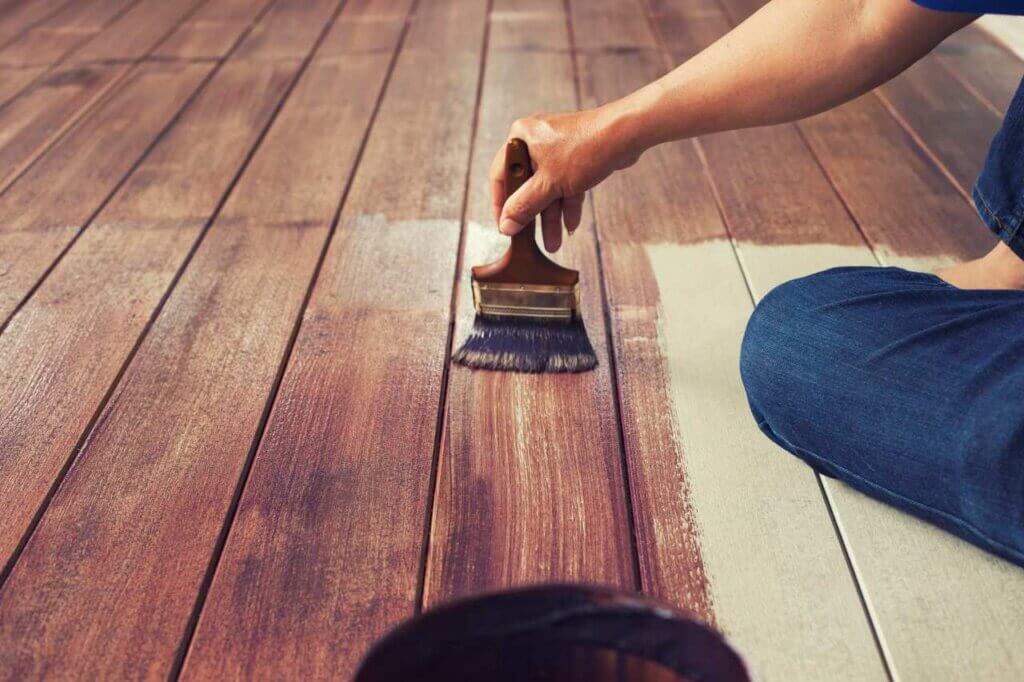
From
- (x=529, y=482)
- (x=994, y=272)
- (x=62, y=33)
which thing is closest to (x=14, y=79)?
(x=62, y=33)

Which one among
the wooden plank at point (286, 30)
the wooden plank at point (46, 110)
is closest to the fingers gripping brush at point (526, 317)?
the wooden plank at point (46, 110)

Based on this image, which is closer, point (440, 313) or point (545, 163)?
point (545, 163)

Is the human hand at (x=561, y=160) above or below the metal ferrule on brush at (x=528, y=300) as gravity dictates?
above

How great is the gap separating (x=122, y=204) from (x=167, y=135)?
31 cm

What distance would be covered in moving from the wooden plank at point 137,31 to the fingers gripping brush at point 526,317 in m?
1.51

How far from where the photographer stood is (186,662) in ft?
2.81

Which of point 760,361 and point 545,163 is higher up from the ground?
point 545,163

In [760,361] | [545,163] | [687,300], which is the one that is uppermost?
[545,163]

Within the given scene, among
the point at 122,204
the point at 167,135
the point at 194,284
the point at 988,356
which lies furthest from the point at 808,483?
the point at 167,135

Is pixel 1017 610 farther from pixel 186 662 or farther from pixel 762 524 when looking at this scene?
pixel 186 662

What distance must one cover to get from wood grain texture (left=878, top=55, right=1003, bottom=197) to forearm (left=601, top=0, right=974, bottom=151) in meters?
0.80

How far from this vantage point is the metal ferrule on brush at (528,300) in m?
1.24

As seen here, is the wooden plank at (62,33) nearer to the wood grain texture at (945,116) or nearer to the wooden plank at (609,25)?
the wooden plank at (609,25)

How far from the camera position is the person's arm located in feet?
3.04
